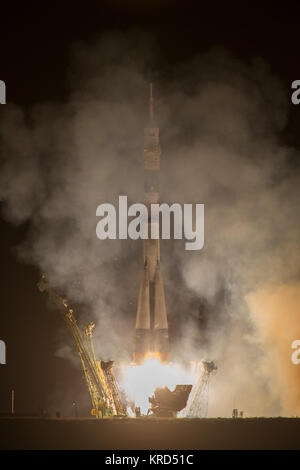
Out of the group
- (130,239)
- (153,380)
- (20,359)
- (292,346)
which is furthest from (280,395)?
(20,359)

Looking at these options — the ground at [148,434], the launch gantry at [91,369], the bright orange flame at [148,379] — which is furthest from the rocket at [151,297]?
the ground at [148,434]

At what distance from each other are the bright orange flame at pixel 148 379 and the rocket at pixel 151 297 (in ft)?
2.13

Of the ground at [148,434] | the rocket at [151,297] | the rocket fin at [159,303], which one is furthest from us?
the rocket fin at [159,303]

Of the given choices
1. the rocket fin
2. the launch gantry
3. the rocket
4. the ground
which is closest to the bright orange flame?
the rocket

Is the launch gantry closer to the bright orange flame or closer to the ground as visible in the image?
the bright orange flame

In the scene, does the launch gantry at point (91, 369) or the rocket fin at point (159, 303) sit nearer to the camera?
the launch gantry at point (91, 369)

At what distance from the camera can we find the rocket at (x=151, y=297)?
92.1 meters

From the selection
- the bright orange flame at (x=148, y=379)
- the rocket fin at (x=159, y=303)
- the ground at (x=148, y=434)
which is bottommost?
the ground at (x=148, y=434)

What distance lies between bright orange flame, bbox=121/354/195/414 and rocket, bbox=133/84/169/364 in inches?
25.5

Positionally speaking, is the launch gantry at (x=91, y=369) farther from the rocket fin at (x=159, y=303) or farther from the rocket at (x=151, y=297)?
the rocket fin at (x=159, y=303)

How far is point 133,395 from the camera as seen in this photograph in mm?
91812

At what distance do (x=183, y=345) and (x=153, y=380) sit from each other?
21.7ft
